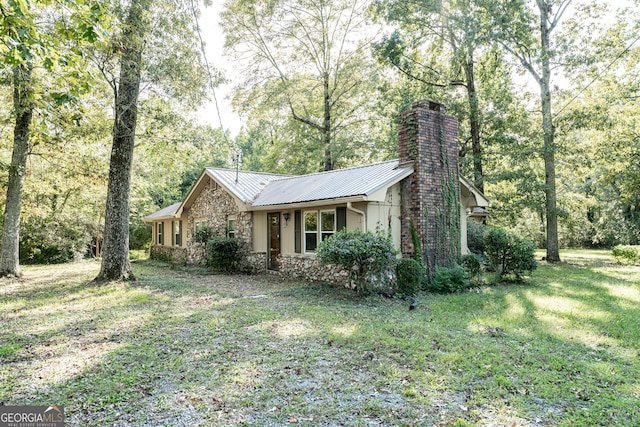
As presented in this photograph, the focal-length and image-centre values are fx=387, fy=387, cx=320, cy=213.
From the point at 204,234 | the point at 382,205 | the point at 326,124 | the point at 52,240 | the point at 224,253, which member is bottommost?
the point at 224,253

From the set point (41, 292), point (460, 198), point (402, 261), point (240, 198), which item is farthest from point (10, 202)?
point (460, 198)

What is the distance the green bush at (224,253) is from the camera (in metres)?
13.9

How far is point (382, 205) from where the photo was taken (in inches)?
402

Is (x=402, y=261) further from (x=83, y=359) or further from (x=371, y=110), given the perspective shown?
(x=371, y=110)

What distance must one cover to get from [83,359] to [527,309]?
7.64 meters

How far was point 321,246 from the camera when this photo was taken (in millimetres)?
8859

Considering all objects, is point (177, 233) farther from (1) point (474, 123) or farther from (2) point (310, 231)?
(1) point (474, 123)

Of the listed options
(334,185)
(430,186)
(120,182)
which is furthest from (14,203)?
(430,186)

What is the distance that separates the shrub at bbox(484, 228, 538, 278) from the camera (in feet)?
35.7

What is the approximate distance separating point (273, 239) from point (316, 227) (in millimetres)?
2478

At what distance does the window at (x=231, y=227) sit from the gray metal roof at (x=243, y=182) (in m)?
1.23

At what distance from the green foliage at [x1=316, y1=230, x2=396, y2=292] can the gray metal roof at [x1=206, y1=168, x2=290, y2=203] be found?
18.4ft

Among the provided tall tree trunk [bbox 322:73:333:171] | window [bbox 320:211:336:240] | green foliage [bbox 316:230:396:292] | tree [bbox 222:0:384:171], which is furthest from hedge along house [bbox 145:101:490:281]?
tree [bbox 222:0:384:171]

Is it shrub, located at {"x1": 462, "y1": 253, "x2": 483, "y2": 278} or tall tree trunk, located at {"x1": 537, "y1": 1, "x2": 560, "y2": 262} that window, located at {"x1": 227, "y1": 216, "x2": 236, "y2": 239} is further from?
tall tree trunk, located at {"x1": 537, "y1": 1, "x2": 560, "y2": 262}
